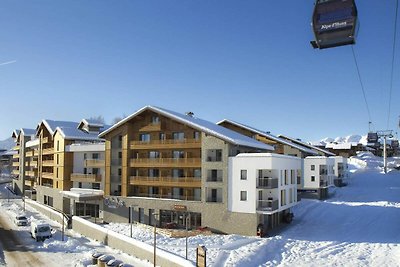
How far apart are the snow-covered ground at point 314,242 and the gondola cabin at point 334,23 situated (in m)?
20.7

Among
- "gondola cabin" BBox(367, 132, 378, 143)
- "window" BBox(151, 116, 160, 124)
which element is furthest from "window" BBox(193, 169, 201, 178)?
"gondola cabin" BBox(367, 132, 378, 143)

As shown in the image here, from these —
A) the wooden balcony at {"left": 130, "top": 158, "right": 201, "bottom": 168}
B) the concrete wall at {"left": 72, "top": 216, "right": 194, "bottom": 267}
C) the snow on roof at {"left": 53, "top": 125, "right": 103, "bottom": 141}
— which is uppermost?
the snow on roof at {"left": 53, "top": 125, "right": 103, "bottom": 141}

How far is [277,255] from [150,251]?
1132cm

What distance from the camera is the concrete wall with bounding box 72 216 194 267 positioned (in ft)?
93.6

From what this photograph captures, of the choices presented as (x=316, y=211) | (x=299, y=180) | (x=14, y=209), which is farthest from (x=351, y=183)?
(x=14, y=209)

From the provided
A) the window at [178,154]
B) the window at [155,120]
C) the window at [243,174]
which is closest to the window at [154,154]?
the window at [178,154]

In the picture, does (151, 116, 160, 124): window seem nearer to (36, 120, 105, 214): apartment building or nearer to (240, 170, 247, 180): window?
(240, 170, 247, 180): window

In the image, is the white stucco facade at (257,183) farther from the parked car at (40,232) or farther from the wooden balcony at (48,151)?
the wooden balcony at (48,151)

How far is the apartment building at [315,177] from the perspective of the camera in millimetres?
63406

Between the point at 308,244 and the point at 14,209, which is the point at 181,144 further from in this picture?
the point at 14,209

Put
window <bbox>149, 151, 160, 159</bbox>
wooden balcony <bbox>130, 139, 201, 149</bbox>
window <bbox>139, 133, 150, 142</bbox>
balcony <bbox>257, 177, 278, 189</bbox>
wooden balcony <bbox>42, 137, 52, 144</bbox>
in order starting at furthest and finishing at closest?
wooden balcony <bbox>42, 137, 52, 144</bbox>, window <bbox>139, 133, 150, 142</bbox>, window <bbox>149, 151, 160, 159</bbox>, wooden balcony <bbox>130, 139, 201, 149</bbox>, balcony <bbox>257, 177, 278, 189</bbox>

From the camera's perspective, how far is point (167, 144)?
4803cm

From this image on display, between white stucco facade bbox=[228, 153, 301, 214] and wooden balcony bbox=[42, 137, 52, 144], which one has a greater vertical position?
wooden balcony bbox=[42, 137, 52, 144]

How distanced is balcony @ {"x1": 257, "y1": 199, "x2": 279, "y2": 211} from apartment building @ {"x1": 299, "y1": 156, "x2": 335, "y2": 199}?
25132 mm
